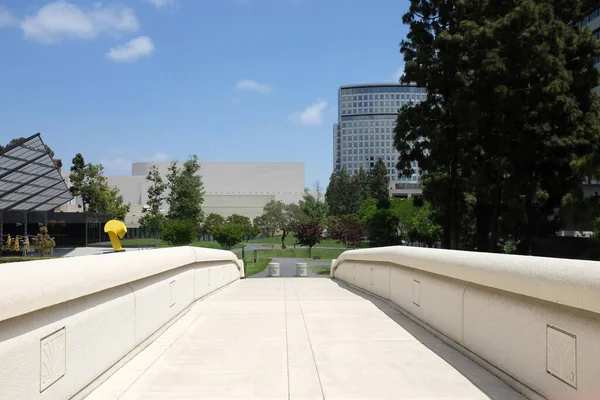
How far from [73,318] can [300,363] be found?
2.26 m

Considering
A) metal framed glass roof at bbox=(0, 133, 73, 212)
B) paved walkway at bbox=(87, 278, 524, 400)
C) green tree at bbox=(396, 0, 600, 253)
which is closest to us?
paved walkway at bbox=(87, 278, 524, 400)

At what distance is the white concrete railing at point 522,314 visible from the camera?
370 cm

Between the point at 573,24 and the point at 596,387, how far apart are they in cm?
3153

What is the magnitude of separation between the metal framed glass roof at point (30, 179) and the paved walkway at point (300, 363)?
33.3 metres

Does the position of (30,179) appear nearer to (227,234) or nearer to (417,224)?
(227,234)

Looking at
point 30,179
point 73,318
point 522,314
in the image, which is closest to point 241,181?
point 30,179

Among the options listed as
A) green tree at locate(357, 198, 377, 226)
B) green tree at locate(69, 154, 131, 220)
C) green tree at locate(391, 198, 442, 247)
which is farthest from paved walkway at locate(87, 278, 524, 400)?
green tree at locate(69, 154, 131, 220)

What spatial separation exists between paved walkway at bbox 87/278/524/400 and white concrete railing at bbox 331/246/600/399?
0.74ft

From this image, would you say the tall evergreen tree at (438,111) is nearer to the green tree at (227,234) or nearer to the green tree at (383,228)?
the green tree at (383,228)

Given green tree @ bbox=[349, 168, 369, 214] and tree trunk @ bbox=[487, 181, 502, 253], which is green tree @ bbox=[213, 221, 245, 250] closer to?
tree trunk @ bbox=[487, 181, 502, 253]

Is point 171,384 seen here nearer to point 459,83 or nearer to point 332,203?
point 459,83

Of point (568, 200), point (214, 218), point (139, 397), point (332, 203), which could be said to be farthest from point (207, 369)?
point (332, 203)

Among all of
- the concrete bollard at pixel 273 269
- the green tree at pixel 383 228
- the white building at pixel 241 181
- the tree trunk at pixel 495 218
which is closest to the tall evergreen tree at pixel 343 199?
the white building at pixel 241 181

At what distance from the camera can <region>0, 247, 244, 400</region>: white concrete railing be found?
3486 millimetres
